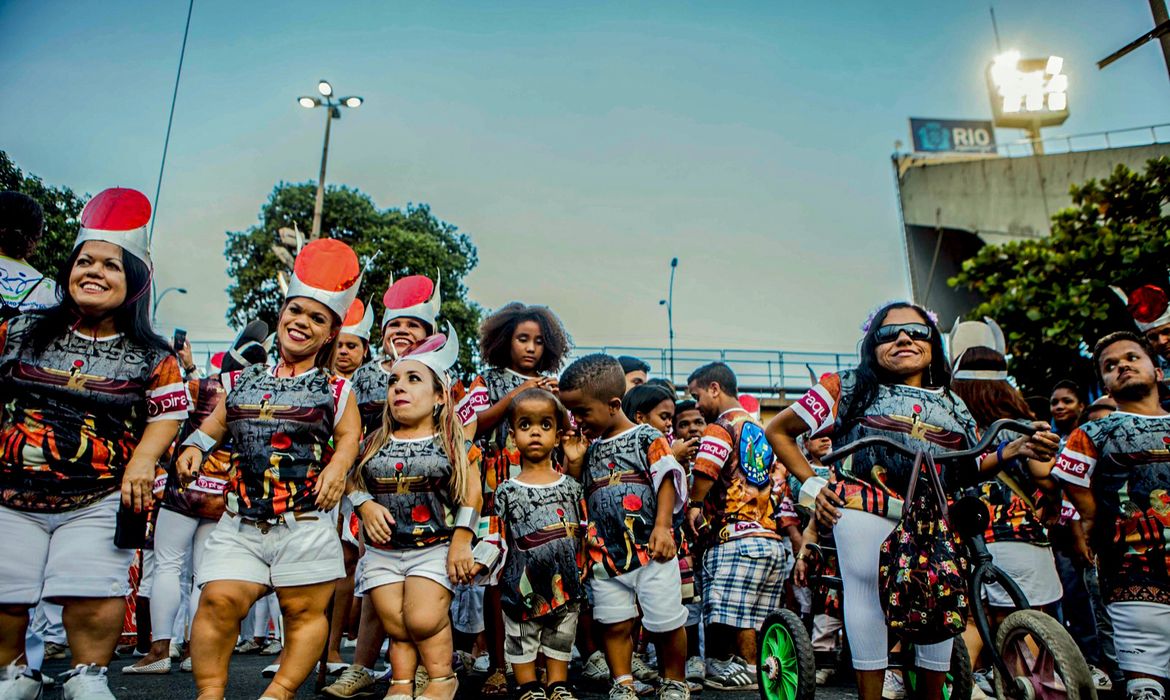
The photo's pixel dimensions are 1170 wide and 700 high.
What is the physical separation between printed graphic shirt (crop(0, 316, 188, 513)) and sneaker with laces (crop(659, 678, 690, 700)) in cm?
264

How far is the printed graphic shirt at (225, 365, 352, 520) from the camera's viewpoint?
10.7 ft

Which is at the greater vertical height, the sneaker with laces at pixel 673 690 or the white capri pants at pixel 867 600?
the white capri pants at pixel 867 600

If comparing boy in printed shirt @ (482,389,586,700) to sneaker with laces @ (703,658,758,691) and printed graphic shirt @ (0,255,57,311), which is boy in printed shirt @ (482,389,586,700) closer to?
sneaker with laces @ (703,658,758,691)

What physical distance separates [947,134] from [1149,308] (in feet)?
131

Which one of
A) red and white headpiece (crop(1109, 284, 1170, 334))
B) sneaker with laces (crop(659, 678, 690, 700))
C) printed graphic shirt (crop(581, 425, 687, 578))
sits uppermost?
red and white headpiece (crop(1109, 284, 1170, 334))

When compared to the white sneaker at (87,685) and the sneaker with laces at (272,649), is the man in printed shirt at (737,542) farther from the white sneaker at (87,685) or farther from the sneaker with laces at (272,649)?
the sneaker with laces at (272,649)

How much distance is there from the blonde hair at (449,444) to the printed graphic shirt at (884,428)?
5.16ft

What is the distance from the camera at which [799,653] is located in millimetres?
3453

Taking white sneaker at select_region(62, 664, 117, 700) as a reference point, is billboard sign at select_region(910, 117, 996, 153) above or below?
above

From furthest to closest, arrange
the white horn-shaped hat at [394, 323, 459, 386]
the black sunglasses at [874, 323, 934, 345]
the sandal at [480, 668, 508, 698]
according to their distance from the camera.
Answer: the sandal at [480, 668, 508, 698] → the white horn-shaped hat at [394, 323, 459, 386] → the black sunglasses at [874, 323, 934, 345]

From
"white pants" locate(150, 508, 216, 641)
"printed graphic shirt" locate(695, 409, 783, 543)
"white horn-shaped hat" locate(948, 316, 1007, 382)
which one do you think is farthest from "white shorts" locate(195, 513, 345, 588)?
"white horn-shaped hat" locate(948, 316, 1007, 382)

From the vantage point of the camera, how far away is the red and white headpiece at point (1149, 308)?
472cm

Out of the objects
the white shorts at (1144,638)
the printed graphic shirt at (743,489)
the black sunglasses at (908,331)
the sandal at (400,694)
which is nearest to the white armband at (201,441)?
the sandal at (400,694)

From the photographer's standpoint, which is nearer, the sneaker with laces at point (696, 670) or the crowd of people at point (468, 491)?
the crowd of people at point (468, 491)
